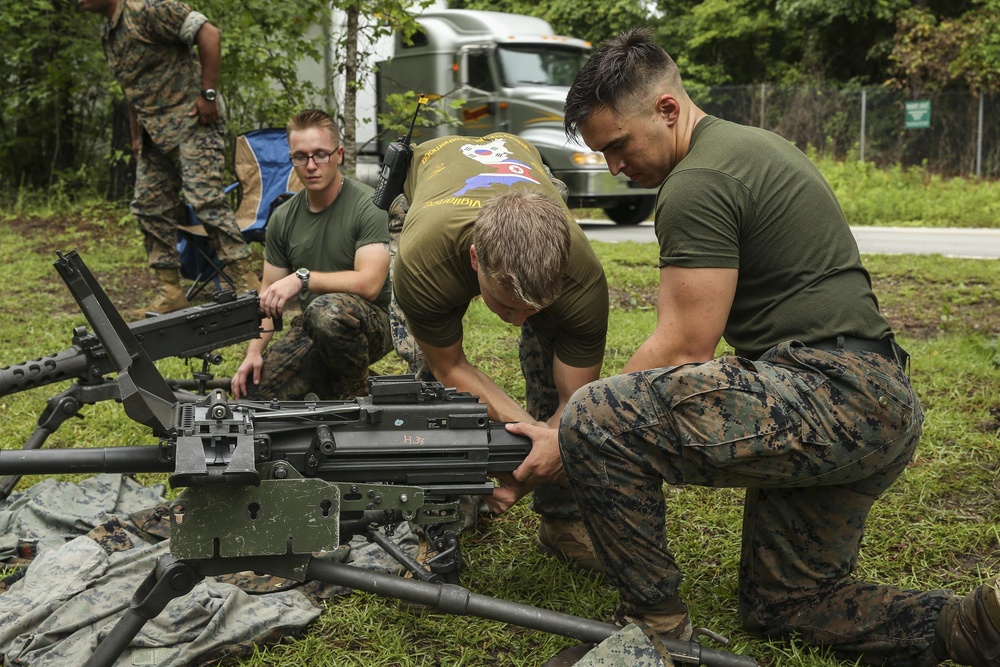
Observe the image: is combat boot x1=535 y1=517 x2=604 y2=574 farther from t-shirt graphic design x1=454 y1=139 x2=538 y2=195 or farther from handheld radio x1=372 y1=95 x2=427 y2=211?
handheld radio x1=372 y1=95 x2=427 y2=211

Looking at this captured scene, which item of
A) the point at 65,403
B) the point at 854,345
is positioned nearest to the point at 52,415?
the point at 65,403

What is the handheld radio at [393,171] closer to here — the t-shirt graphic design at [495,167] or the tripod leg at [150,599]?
the t-shirt graphic design at [495,167]

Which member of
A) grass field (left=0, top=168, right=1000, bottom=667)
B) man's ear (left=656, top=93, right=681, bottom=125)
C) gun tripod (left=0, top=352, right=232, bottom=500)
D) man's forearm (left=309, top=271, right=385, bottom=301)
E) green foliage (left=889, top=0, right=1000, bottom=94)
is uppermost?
green foliage (left=889, top=0, right=1000, bottom=94)

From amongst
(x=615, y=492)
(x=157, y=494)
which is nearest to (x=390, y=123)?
(x=157, y=494)

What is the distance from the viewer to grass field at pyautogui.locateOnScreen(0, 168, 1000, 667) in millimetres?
3014

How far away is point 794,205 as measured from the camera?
107 inches

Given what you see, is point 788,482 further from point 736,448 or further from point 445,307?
point 445,307

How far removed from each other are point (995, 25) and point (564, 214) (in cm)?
2022

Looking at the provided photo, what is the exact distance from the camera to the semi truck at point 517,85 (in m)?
12.4

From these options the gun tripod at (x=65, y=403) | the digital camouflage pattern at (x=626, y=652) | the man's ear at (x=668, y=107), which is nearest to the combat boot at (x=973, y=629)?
the digital camouflage pattern at (x=626, y=652)

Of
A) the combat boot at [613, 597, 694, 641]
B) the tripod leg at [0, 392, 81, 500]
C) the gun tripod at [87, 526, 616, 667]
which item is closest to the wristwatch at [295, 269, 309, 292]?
the tripod leg at [0, 392, 81, 500]

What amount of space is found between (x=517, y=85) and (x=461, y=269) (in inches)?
401

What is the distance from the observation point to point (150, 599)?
2.53m

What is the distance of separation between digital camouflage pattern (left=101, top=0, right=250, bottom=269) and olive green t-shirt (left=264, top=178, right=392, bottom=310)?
227 centimetres
